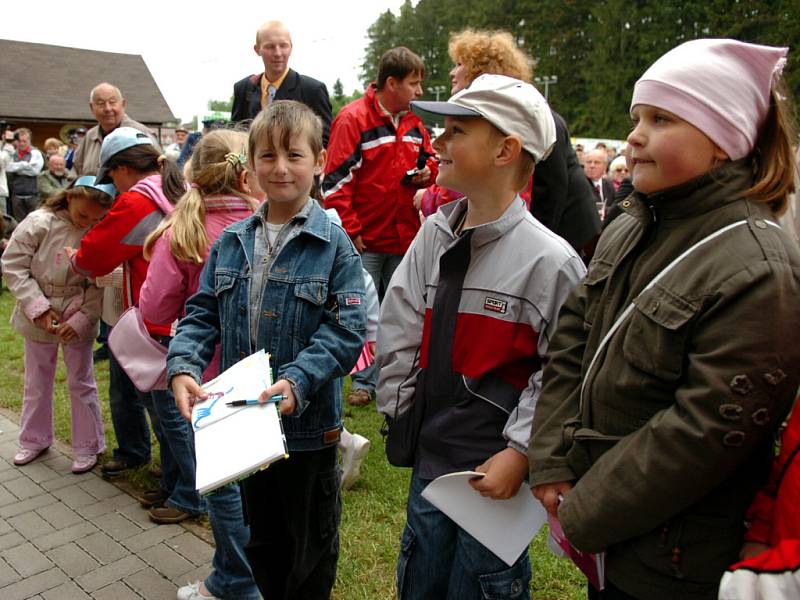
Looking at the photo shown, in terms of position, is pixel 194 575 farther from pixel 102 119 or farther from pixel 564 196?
pixel 102 119

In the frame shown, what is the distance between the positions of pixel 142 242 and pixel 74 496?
5.53ft

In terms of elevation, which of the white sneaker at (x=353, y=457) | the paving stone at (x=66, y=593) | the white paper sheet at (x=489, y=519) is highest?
the white paper sheet at (x=489, y=519)

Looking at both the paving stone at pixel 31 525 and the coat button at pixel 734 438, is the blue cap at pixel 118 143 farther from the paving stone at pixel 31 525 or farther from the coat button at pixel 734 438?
the coat button at pixel 734 438

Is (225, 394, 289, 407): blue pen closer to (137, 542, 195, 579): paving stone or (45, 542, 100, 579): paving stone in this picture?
(137, 542, 195, 579): paving stone

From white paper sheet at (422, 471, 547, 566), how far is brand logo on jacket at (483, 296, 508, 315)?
0.50m

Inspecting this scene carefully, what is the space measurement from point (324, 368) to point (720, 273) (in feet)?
4.15

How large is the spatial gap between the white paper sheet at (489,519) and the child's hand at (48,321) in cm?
329

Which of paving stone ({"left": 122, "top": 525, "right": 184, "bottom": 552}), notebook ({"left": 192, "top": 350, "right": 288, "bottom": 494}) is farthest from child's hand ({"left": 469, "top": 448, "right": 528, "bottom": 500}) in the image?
paving stone ({"left": 122, "top": 525, "right": 184, "bottom": 552})

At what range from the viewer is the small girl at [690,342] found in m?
1.40

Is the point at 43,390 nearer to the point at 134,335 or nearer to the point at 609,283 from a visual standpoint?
the point at 134,335

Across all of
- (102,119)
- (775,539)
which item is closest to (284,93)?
(102,119)

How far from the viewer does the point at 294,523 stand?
8.21 feet

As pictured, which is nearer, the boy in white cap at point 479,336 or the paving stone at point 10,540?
the boy in white cap at point 479,336

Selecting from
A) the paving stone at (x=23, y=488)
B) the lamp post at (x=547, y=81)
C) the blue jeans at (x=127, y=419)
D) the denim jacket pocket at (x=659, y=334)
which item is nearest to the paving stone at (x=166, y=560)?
the blue jeans at (x=127, y=419)
